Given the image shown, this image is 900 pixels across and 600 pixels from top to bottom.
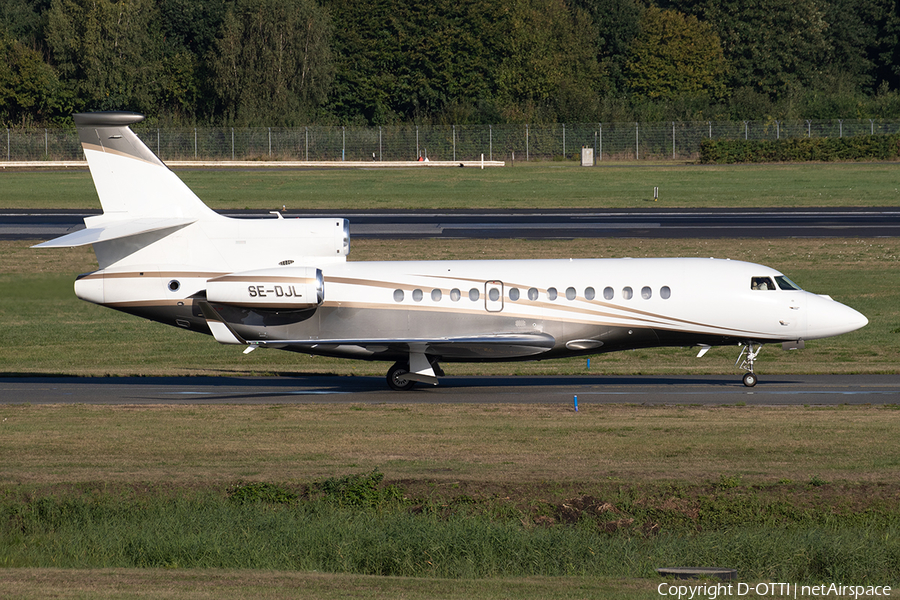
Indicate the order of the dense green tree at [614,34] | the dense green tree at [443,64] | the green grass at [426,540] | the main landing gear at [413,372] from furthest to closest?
the dense green tree at [614,34], the dense green tree at [443,64], the main landing gear at [413,372], the green grass at [426,540]

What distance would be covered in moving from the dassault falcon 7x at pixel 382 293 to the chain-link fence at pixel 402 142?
70382 millimetres

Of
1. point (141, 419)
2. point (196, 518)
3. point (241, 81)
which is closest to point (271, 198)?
point (241, 81)

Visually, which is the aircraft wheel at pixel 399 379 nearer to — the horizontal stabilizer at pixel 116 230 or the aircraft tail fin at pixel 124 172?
the horizontal stabilizer at pixel 116 230

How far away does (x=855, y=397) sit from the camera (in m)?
26.0

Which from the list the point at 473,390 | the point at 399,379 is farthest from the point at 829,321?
the point at 399,379

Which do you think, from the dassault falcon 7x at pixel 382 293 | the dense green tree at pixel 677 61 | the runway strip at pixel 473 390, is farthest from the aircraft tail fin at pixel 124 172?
the dense green tree at pixel 677 61

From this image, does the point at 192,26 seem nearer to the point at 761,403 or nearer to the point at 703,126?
the point at 703,126

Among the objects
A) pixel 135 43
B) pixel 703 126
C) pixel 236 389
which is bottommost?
pixel 236 389

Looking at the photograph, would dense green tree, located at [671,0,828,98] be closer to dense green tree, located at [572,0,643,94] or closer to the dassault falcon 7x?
dense green tree, located at [572,0,643,94]

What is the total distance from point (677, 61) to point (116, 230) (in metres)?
95.2

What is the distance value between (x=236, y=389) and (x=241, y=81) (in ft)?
267

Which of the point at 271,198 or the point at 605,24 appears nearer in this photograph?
the point at 271,198

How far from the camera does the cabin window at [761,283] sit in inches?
1086

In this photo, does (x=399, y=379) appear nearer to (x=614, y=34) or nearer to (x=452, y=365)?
(x=452, y=365)
